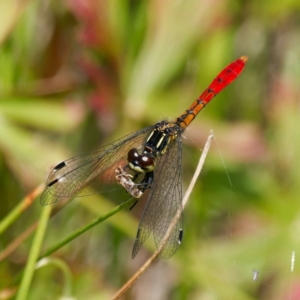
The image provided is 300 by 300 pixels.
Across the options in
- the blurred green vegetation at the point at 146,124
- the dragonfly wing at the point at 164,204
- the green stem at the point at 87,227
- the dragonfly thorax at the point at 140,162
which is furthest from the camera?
the blurred green vegetation at the point at 146,124

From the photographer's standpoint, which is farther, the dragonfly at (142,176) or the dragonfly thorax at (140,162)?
the dragonfly thorax at (140,162)

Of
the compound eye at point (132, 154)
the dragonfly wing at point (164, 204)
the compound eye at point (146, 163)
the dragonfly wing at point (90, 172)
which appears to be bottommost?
the dragonfly wing at point (164, 204)

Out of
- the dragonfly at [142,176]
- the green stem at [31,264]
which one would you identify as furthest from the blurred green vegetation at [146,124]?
the green stem at [31,264]

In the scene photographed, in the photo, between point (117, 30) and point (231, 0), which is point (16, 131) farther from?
point (231, 0)

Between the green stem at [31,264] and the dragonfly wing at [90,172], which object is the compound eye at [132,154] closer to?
the dragonfly wing at [90,172]

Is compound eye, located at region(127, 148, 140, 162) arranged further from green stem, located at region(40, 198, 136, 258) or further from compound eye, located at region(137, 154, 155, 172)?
green stem, located at region(40, 198, 136, 258)

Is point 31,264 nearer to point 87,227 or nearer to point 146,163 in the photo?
point 87,227

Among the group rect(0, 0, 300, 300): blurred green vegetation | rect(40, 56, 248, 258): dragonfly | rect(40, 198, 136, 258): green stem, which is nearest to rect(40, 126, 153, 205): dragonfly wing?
rect(40, 56, 248, 258): dragonfly

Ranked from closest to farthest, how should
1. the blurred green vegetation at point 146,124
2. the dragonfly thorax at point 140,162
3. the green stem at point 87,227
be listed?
the green stem at point 87,227 < the dragonfly thorax at point 140,162 < the blurred green vegetation at point 146,124

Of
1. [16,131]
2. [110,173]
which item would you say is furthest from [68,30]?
[110,173]
